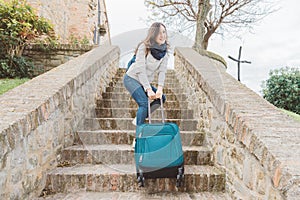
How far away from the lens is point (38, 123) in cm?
190

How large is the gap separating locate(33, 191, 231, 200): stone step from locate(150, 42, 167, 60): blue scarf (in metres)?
1.26

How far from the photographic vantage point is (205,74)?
2.96 metres

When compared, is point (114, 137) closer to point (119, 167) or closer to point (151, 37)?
point (119, 167)

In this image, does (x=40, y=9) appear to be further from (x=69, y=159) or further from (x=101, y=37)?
(x=69, y=159)

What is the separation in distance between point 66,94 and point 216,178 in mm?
1711

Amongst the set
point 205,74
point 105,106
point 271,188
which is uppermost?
point 205,74

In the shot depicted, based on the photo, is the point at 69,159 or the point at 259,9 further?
the point at 259,9

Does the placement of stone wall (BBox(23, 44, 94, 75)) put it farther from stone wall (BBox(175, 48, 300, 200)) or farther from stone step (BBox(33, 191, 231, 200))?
stone step (BBox(33, 191, 231, 200))

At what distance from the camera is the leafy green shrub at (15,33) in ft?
14.6

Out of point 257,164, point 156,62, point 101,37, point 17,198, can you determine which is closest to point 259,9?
point 101,37

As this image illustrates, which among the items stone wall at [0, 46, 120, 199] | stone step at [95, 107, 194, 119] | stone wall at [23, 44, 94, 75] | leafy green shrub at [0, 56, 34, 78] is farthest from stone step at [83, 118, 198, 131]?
stone wall at [23, 44, 94, 75]

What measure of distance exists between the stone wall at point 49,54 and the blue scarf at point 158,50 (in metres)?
3.62

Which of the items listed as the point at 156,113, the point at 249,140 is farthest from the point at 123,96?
the point at 249,140

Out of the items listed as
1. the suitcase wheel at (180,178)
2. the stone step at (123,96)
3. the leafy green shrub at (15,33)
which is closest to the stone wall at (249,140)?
the suitcase wheel at (180,178)
